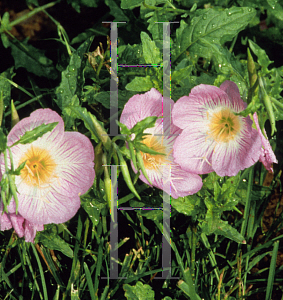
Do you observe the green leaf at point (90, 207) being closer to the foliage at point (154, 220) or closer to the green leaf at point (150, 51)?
the foliage at point (154, 220)

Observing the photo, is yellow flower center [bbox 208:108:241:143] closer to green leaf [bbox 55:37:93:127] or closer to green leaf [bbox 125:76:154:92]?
green leaf [bbox 125:76:154:92]

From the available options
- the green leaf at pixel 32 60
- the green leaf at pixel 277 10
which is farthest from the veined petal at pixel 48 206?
the green leaf at pixel 277 10

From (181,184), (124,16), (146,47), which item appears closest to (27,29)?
(124,16)

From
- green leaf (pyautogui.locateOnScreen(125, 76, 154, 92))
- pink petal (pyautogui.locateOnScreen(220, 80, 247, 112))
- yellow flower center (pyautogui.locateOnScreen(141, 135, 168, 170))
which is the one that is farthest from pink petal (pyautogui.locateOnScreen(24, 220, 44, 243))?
pink petal (pyautogui.locateOnScreen(220, 80, 247, 112))

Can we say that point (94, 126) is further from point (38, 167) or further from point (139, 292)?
point (139, 292)

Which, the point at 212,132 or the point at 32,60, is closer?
the point at 212,132

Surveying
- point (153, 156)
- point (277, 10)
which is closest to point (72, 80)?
point (153, 156)

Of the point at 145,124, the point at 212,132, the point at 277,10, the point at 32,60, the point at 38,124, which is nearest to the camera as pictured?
the point at 145,124
